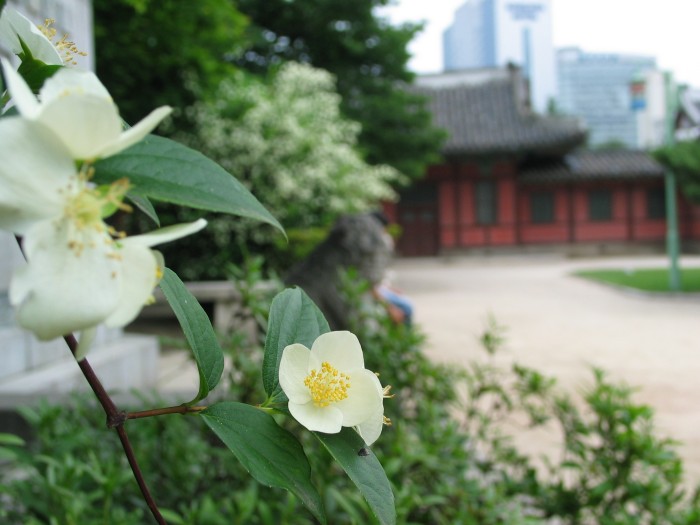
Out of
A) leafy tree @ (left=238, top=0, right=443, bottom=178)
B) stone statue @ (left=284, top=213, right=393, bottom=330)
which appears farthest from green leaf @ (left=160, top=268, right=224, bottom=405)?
leafy tree @ (left=238, top=0, right=443, bottom=178)

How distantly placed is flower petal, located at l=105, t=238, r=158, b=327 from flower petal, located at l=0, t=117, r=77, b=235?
32 mm

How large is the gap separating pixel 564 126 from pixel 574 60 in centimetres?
4780

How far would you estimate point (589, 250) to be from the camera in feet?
63.4

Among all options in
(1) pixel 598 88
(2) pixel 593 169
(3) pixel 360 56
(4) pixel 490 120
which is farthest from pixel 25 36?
(1) pixel 598 88

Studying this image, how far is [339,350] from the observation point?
1.42 ft

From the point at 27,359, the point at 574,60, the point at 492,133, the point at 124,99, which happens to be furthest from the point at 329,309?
the point at 574,60

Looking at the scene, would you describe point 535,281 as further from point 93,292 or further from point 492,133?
point 93,292

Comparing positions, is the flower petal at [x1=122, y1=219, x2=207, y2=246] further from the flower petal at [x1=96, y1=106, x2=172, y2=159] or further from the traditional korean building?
the traditional korean building

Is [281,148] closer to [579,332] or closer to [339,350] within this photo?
[579,332]

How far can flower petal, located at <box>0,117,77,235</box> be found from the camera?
279 millimetres

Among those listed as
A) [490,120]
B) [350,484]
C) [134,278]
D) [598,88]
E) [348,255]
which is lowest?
[350,484]

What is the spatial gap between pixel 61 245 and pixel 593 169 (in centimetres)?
2008

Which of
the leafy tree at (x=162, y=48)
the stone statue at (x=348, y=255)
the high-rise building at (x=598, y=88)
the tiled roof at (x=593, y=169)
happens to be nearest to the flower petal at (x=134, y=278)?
the stone statue at (x=348, y=255)

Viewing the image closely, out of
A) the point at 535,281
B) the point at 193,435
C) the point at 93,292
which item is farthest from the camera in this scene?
the point at 535,281
